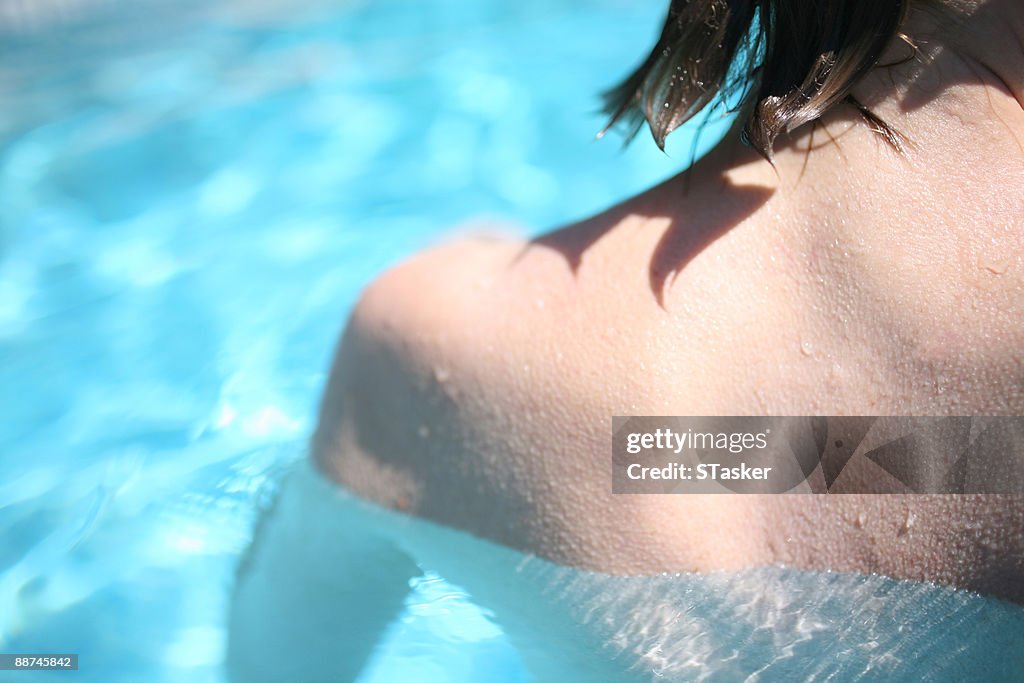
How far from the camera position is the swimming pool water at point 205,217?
1.99 meters

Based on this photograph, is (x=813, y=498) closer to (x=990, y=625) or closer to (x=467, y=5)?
(x=990, y=625)

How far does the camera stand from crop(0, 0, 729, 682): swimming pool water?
1994mm

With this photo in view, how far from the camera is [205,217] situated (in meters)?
3.37

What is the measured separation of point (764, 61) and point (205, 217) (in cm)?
251

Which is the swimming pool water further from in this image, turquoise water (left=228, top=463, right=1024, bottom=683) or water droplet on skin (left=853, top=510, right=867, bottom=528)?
water droplet on skin (left=853, top=510, right=867, bottom=528)

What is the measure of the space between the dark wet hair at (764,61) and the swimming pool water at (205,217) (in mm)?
1205

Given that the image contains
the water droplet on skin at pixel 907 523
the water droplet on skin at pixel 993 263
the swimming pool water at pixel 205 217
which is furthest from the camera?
the swimming pool water at pixel 205 217

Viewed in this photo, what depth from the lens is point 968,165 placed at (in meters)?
1.15

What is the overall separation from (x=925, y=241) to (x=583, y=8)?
4.03 m

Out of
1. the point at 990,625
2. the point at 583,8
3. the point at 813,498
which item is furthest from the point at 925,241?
the point at 583,8

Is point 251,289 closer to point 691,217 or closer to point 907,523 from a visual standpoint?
point 691,217

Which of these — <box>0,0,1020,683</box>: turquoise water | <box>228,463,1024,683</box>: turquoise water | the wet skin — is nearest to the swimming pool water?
<box>0,0,1020,683</box>: turquoise water

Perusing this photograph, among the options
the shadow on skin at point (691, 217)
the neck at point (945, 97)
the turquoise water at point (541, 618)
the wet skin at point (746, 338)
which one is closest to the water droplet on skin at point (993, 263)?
the wet skin at point (746, 338)

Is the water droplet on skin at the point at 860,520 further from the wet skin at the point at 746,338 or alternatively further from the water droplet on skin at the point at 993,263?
the water droplet on skin at the point at 993,263
